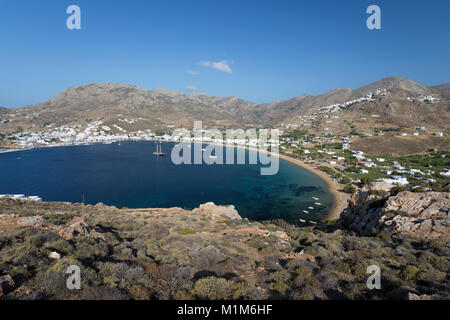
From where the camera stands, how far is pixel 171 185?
166ft

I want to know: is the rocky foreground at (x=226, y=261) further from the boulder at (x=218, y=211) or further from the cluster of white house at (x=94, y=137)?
the cluster of white house at (x=94, y=137)

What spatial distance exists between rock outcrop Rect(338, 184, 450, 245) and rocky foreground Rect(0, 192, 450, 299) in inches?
2.7

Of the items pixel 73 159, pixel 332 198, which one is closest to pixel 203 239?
pixel 332 198

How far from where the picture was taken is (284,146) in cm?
9781

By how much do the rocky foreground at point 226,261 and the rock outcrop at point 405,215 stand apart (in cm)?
7

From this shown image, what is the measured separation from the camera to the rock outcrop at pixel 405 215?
1275 centimetres

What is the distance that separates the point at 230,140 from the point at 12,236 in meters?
112

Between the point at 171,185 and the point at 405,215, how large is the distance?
4423 centimetres

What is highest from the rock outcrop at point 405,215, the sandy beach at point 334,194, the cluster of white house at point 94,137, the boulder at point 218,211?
the cluster of white house at point 94,137

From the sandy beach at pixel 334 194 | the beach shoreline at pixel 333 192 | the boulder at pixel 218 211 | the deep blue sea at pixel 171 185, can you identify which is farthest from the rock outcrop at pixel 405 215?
the deep blue sea at pixel 171 185

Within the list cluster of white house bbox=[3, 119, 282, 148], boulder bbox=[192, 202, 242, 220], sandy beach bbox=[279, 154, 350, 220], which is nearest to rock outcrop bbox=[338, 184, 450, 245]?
boulder bbox=[192, 202, 242, 220]

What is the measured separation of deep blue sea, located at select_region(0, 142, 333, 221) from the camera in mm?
38709
